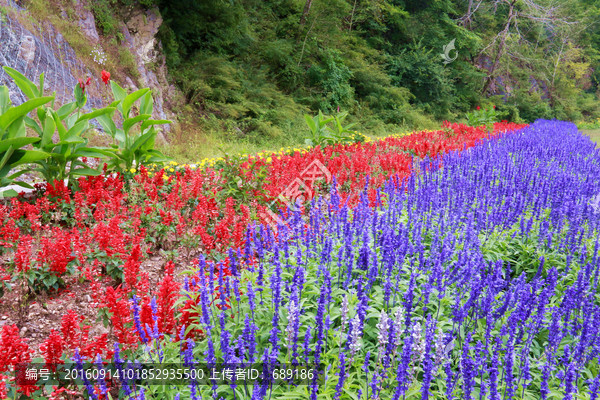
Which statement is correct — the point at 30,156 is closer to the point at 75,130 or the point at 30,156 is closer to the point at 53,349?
the point at 75,130

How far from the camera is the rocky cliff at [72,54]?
6742mm

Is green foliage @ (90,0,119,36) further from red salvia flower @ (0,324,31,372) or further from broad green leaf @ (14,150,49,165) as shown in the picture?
red salvia flower @ (0,324,31,372)

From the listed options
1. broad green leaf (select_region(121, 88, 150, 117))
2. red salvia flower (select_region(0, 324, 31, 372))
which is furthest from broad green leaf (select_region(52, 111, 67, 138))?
red salvia flower (select_region(0, 324, 31, 372))

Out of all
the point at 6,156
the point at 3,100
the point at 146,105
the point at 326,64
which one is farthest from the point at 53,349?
the point at 326,64

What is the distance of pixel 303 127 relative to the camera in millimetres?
13438

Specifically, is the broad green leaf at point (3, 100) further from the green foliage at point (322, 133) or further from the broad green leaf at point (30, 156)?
the green foliage at point (322, 133)

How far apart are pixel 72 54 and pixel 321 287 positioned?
8.64 m

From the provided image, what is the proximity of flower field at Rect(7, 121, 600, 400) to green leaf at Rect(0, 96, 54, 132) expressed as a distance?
0.88 meters

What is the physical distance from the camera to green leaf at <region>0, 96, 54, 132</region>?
12.6 ft

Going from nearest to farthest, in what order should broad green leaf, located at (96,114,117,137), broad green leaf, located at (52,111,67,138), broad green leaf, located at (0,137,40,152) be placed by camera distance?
broad green leaf, located at (0,137,40,152), broad green leaf, located at (52,111,67,138), broad green leaf, located at (96,114,117,137)

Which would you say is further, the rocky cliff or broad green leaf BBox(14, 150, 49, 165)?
the rocky cliff

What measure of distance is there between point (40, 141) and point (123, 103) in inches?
49.2

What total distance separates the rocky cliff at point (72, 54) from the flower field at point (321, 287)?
12.3ft

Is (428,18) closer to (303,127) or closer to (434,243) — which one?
(303,127)
